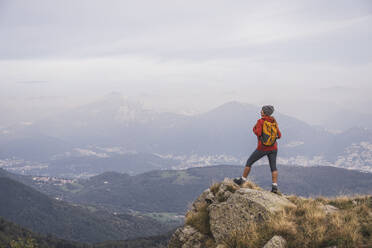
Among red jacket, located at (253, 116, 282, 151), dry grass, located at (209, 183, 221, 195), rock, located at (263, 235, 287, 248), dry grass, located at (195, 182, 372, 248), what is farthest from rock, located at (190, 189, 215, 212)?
rock, located at (263, 235, 287, 248)

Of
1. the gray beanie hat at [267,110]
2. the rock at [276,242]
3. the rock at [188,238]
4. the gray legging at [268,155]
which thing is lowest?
the rock at [188,238]

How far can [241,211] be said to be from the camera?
12055mm

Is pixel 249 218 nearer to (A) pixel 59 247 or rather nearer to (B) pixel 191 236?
(B) pixel 191 236

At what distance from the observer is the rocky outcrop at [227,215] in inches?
460

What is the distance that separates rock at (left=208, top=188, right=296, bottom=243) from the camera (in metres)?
11.6

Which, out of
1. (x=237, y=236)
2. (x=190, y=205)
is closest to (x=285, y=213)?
(x=237, y=236)

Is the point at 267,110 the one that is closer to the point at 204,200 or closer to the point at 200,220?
the point at 204,200

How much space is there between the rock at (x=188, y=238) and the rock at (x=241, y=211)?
73 cm

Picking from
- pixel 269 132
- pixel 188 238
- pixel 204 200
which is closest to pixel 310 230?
pixel 188 238

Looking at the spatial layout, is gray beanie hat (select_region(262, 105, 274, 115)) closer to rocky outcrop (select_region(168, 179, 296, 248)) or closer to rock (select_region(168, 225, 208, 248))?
rocky outcrop (select_region(168, 179, 296, 248))

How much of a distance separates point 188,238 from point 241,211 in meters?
2.82

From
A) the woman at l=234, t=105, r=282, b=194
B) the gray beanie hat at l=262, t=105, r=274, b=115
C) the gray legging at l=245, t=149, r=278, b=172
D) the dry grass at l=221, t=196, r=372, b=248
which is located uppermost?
the gray beanie hat at l=262, t=105, r=274, b=115

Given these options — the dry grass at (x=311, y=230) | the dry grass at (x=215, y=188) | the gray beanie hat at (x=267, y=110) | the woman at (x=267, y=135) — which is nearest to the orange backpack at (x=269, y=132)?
the woman at (x=267, y=135)

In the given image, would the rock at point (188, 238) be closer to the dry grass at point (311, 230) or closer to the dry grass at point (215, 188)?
the dry grass at point (311, 230)
